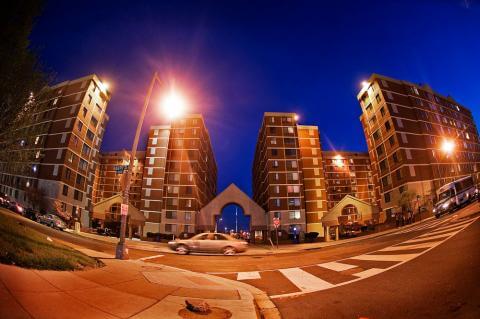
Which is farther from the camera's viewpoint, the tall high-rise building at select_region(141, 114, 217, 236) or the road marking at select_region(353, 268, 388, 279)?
the tall high-rise building at select_region(141, 114, 217, 236)

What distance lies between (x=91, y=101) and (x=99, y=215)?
23.3 metres

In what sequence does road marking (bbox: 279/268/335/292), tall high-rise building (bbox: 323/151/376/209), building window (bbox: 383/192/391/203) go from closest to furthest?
road marking (bbox: 279/268/335/292) < building window (bbox: 383/192/391/203) < tall high-rise building (bbox: 323/151/376/209)

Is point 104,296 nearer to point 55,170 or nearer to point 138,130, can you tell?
point 138,130

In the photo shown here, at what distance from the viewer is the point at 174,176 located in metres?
60.7

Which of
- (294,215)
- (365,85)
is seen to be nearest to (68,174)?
(294,215)

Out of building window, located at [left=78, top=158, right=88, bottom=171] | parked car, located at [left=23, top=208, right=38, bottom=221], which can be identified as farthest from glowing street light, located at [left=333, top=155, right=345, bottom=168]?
parked car, located at [left=23, top=208, right=38, bottom=221]

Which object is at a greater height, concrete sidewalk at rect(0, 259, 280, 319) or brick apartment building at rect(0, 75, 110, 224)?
brick apartment building at rect(0, 75, 110, 224)

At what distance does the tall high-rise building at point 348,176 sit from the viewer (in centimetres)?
9488

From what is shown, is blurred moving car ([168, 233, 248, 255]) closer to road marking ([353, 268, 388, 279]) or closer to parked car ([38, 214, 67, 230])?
road marking ([353, 268, 388, 279])

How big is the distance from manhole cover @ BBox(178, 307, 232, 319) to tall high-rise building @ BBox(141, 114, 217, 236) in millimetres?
54246

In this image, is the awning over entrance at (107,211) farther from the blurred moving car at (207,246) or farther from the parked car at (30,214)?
the blurred moving car at (207,246)

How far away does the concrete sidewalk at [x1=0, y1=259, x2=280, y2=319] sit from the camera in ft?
10.6

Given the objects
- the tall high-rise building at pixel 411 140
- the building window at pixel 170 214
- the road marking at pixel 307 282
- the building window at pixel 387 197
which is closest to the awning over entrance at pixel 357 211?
the tall high-rise building at pixel 411 140

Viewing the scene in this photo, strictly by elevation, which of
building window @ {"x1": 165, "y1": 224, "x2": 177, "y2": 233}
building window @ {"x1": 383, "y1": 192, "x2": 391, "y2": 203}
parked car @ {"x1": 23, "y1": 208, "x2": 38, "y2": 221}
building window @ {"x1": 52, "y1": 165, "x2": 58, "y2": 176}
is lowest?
building window @ {"x1": 165, "y1": 224, "x2": 177, "y2": 233}
